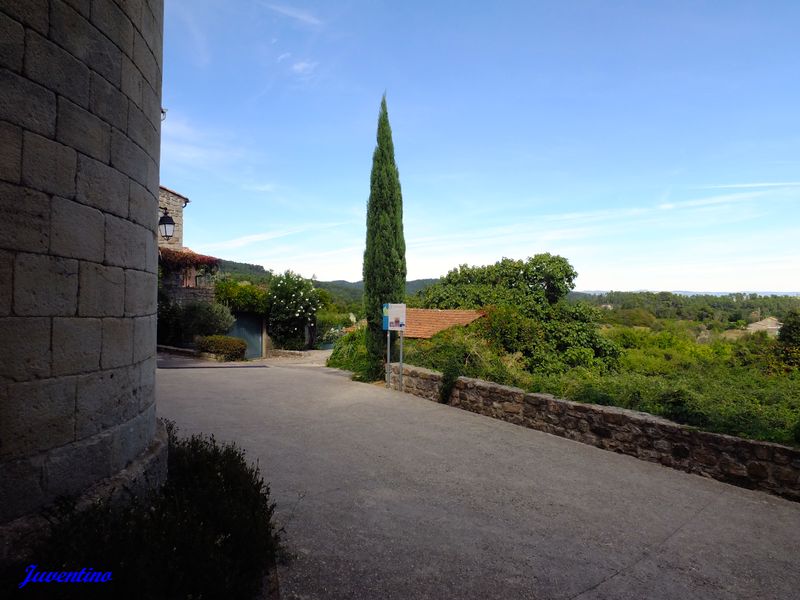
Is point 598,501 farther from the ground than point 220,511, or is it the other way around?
point 220,511

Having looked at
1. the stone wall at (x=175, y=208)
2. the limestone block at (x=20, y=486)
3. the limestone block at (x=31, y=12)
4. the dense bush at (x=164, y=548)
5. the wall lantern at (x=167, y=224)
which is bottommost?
the dense bush at (x=164, y=548)

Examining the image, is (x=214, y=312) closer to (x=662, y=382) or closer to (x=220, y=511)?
(x=662, y=382)

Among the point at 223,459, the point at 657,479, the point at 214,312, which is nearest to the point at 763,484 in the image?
the point at 657,479

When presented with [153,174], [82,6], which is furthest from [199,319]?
[82,6]

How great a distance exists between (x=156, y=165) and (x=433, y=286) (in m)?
21.0

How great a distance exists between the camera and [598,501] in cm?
520

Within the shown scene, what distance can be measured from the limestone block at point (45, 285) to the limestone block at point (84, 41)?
1264 millimetres

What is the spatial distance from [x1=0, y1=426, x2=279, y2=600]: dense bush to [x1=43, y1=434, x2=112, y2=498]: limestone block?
6.3 inches

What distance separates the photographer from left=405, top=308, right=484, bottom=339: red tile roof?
54.2 feet

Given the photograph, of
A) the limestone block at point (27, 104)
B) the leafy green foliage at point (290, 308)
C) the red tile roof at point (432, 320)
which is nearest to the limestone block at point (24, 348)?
the limestone block at point (27, 104)

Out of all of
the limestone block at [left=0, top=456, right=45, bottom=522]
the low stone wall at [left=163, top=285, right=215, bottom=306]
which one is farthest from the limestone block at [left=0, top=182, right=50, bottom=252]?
the low stone wall at [left=163, top=285, right=215, bottom=306]

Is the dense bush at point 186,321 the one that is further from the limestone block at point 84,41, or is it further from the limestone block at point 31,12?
the limestone block at point 31,12

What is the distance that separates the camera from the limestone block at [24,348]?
2543 millimetres
